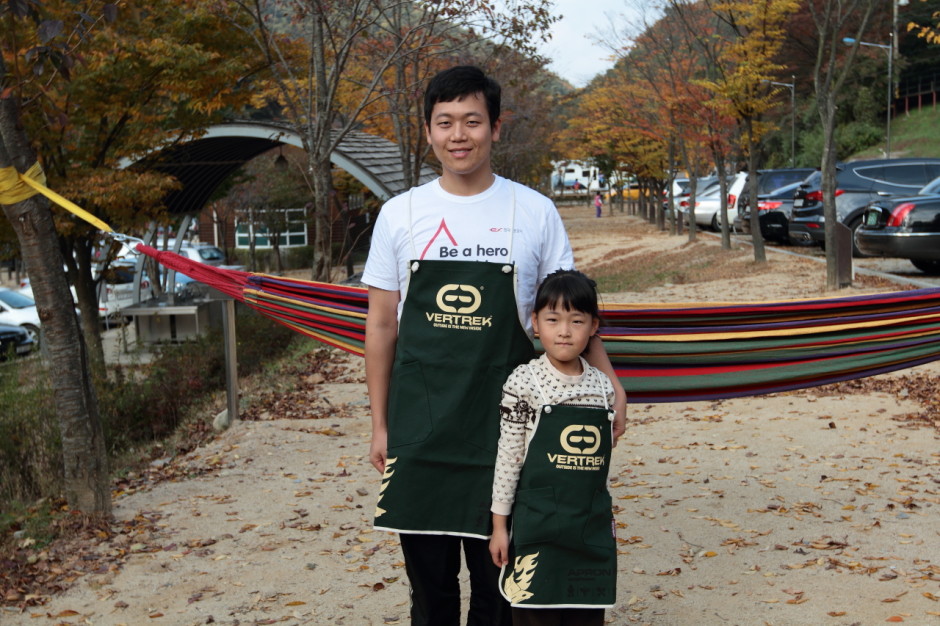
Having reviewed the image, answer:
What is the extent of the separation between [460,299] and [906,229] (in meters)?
10.5

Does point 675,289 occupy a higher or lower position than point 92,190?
lower

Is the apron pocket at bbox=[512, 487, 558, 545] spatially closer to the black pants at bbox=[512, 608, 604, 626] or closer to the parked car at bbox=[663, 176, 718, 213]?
the black pants at bbox=[512, 608, 604, 626]

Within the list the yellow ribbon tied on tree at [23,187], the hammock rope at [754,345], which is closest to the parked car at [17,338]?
the yellow ribbon tied on tree at [23,187]

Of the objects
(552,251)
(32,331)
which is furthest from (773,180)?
(552,251)

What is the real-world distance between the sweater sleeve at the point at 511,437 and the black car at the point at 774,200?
1679cm

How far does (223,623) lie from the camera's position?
12.4 feet

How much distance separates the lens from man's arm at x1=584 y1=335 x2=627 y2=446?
8.13ft

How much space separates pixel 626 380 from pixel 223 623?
186 centimetres

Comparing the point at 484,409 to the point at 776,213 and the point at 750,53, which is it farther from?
the point at 776,213

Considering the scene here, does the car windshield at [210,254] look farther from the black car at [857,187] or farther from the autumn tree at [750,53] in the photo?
the black car at [857,187]

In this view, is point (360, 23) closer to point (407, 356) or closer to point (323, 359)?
point (323, 359)

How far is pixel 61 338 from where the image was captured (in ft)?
16.2

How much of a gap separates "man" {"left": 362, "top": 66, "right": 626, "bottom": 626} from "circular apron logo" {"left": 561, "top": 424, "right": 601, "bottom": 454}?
0.11 meters

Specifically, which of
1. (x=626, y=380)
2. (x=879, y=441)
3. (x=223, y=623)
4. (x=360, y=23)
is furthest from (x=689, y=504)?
(x=360, y=23)
